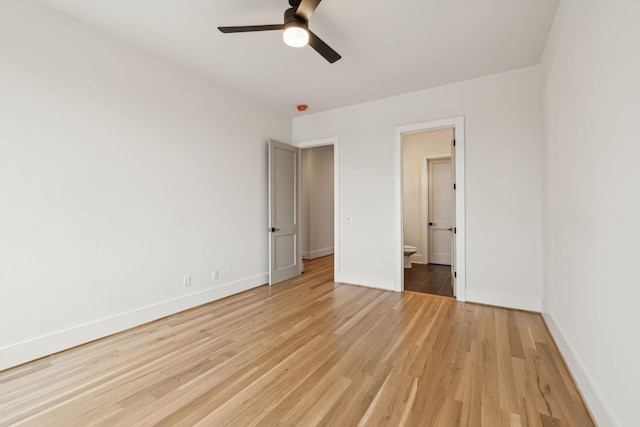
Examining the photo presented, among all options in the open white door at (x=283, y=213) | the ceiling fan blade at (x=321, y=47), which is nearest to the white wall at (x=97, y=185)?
the open white door at (x=283, y=213)

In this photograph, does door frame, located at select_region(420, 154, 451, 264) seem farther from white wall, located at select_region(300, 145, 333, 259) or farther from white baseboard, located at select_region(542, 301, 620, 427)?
white baseboard, located at select_region(542, 301, 620, 427)

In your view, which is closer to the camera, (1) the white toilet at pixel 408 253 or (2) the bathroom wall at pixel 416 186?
(1) the white toilet at pixel 408 253

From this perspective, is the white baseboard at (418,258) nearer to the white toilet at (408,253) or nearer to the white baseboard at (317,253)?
the white toilet at (408,253)

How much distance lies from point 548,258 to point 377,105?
2.91 meters

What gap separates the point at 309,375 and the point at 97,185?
2.51m

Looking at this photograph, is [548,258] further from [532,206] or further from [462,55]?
[462,55]

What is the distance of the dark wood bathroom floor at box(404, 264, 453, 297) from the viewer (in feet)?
13.6

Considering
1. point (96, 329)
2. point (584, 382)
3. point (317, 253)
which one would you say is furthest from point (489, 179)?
point (96, 329)

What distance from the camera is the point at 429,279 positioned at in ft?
15.7

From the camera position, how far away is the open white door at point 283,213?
14.6 feet

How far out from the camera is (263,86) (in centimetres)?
373

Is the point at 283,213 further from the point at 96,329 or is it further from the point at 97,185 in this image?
the point at 96,329

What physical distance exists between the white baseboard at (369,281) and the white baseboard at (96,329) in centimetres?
182

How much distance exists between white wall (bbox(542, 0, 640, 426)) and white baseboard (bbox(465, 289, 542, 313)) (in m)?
0.86
